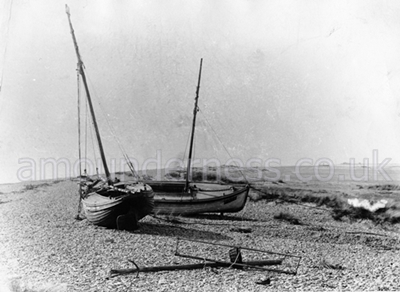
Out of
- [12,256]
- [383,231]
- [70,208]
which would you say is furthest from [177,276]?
[70,208]

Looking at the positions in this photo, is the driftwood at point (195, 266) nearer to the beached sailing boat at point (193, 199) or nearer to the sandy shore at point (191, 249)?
the sandy shore at point (191, 249)

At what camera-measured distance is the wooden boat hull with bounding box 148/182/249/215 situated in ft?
78.4

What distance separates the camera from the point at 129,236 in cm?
1680

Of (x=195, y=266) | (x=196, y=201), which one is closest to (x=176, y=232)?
(x=196, y=201)

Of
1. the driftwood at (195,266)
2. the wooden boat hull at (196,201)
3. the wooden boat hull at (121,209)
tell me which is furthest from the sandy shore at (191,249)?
→ the wooden boat hull at (196,201)

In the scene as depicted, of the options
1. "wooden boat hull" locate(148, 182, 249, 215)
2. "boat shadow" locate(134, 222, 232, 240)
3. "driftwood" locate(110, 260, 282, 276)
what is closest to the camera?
"driftwood" locate(110, 260, 282, 276)

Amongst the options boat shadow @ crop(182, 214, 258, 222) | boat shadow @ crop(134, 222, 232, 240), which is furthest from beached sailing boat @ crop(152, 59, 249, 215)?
boat shadow @ crop(134, 222, 232, 240)

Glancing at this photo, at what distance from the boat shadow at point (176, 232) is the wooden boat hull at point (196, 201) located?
354 centimetres

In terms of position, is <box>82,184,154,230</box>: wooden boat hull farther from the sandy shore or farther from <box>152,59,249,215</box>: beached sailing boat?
<box>152,59,249,215</box>: beached sailing boat

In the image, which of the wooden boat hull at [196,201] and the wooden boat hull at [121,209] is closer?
the wooden boat hull at [121,209]

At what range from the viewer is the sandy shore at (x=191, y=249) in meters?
10.7

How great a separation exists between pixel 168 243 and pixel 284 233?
24.9ft

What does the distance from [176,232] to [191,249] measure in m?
3.72

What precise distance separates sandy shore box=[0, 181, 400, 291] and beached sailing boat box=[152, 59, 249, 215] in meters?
0.88
